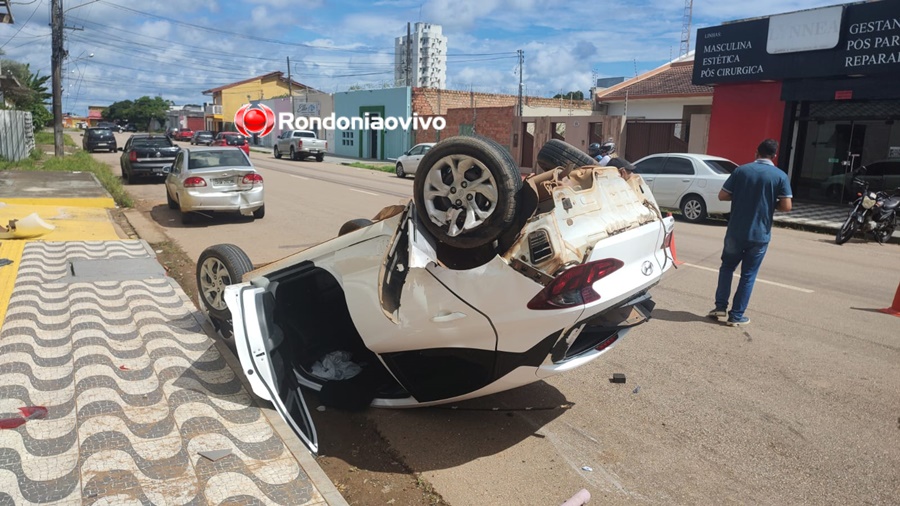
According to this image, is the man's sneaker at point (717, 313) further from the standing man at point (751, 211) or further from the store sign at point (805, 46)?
the store sign at point (805, 46)

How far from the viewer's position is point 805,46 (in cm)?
1766

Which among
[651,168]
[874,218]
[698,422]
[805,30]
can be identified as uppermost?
[805,30]

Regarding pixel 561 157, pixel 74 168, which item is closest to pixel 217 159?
pixel 561 157

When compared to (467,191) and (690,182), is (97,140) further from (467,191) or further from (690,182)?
(467,191)

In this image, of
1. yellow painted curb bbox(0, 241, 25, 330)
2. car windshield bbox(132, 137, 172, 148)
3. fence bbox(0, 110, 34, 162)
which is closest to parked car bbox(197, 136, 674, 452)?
yellow painted curb bbox(0, 241, 25, 330)

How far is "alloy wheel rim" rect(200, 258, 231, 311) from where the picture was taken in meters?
5.55

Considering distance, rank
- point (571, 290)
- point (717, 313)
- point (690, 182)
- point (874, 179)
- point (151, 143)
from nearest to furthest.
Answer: point (571, 290) < point (717, 313) < point (690, 182) < point (874, 179) < point (151, 143)

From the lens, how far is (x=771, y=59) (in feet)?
60.7

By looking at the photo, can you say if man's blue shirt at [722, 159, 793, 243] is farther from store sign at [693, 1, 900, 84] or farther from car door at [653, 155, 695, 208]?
store sign at [693, 1, 900, 84]

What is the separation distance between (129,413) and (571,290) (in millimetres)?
2721

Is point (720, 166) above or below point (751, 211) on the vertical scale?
above

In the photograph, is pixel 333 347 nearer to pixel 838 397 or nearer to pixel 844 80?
pixel 838 397

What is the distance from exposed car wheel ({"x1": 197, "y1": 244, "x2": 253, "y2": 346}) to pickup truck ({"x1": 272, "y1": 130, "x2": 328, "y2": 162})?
31025mm

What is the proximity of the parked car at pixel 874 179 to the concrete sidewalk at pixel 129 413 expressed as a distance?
16.5 meters
